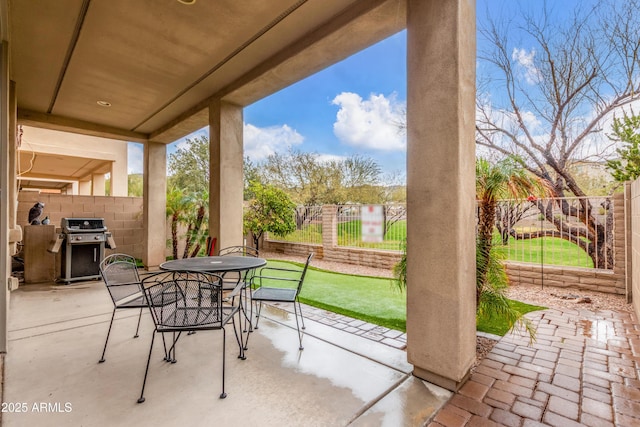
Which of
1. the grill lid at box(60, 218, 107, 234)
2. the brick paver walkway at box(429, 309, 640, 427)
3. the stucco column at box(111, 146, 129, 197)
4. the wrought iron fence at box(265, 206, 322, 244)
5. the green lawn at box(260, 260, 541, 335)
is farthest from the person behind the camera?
the stucco column at box(111, 146, 129, 197)

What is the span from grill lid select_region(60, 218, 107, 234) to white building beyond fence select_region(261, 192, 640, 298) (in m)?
→ 5.16

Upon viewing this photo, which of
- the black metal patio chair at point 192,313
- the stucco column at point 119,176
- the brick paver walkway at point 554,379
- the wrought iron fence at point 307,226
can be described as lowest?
the brick paver walkway at point 554,379

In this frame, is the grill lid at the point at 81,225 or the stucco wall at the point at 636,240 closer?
the stucco wall at the point at 636,240

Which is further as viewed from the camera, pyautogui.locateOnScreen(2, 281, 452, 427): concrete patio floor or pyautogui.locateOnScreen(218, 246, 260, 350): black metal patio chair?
pyautogui.locateOnScreen(218, 246, 260, 350): black metal patio chair

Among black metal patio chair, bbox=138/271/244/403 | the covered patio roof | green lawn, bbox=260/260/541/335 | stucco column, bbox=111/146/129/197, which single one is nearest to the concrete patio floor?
black metal patio chair, bbox=138/271/244/403

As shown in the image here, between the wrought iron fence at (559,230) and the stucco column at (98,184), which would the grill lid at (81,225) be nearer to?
the wrought iron fence at (559,230)

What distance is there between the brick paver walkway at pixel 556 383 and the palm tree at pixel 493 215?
32 centimetres

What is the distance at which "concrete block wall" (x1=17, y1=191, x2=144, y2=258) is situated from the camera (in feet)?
21.5

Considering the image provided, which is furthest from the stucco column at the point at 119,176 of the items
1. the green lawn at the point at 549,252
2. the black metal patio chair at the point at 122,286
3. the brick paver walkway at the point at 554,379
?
the green lawn at the point at 549,252

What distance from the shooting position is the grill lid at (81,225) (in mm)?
5598

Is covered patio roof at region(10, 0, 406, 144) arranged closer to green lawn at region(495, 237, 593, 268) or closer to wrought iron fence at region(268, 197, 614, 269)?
wrought iron fence at region(268, 197, 614, 269)

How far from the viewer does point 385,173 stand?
1608 cm

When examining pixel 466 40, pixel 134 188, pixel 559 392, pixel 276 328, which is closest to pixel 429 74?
pixel 466 40

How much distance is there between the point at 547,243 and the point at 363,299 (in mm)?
3508
